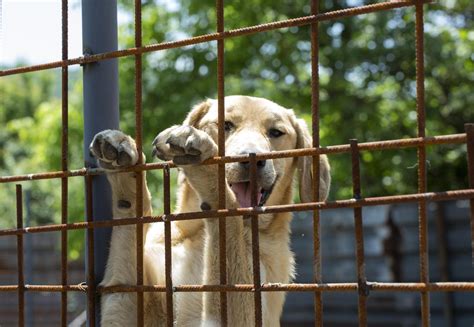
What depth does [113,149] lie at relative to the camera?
2707 millimetres

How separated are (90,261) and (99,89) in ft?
2.04

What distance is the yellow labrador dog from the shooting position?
2727 mm

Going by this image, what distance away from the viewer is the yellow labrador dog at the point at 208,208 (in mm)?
2727

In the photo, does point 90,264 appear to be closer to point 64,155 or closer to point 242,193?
point 64,155

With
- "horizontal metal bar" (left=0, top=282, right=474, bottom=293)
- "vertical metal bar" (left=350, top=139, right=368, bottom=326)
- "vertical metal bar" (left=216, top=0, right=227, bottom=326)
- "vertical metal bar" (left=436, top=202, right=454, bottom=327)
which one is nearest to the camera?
"horizontal metal bar" (left=0, top=282, right=474, bottom=293)

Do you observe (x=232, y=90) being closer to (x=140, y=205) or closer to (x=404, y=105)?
(x=404, y=105)

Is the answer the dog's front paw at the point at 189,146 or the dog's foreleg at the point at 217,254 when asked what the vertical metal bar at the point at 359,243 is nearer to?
the dog's front paw at the point at 189,146

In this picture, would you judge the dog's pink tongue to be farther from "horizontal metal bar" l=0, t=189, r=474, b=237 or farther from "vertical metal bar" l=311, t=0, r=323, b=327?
"vertical metal bar" l=311, t=0, r=323, b=327

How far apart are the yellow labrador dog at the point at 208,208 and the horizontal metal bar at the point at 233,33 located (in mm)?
276

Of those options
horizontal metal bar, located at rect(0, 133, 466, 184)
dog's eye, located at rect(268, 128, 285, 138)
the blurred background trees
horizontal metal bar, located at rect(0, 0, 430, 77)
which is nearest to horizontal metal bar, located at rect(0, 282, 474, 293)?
horizontal metal bar, located at rect(0, 133, 466, 184)

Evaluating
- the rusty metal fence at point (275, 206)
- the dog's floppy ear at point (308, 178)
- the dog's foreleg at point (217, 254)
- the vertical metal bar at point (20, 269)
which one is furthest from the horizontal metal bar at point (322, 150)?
the dog's floppy ear at point (308, 178)

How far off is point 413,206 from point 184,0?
4513mm

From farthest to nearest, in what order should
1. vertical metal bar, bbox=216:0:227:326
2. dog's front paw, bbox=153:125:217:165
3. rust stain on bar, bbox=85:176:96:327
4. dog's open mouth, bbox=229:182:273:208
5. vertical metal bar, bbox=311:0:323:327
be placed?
dog's open mouth, bbox=229:182:273:208 → rust stain on bar, bbox=85:176:96:327 → dog's front paw, bbox=153:125:217:165 → vertical metal bar, bbox=216:0:227:326 → vertical metal bar, bbox=311:0:323:327

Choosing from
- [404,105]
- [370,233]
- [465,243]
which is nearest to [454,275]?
[465,243]
